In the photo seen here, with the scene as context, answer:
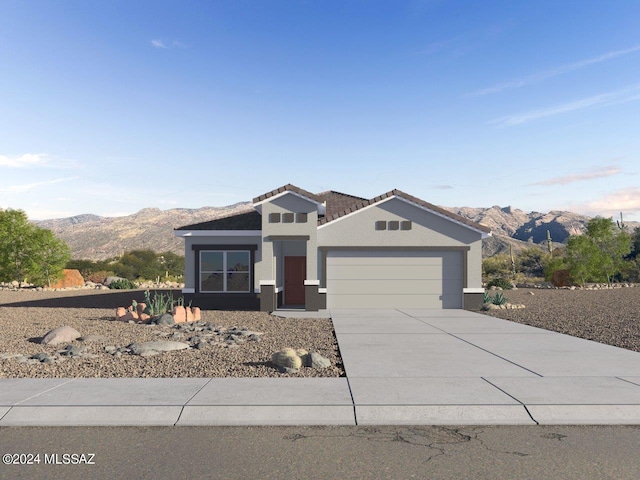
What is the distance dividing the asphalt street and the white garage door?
15.9 metres

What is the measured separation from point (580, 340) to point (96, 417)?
11.3 metres

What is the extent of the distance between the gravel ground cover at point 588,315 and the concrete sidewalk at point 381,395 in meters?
3.54

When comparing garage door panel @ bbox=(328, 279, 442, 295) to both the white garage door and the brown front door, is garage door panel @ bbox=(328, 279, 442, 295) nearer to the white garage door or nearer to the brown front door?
the white garage door

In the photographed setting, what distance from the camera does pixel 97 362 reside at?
10.9 meters

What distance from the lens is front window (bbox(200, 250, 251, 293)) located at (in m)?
23.4

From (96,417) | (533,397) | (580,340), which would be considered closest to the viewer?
(96,417)

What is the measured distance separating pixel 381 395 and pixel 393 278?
15.0 metres

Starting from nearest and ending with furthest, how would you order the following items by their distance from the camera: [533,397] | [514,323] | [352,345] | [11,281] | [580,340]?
1. [533,397]
2. [352,345]
3. [580,340]
4. [514,323]
5. [11,281]

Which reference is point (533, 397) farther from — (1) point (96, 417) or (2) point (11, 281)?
(2) point (11, 281)

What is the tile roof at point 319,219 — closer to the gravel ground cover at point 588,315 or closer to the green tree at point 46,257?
the gravel ground cover at point 588,315

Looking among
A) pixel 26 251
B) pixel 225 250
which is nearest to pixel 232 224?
pixel 225 250

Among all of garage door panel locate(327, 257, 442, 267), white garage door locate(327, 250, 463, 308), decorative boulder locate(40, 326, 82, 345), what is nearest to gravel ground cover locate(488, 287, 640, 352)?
white garage door locate(327, 250, 463, 308)

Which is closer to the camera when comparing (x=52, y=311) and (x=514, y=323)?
(x=514, y=323)

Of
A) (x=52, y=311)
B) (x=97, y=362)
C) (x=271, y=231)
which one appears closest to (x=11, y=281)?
(x=52, y=311)
